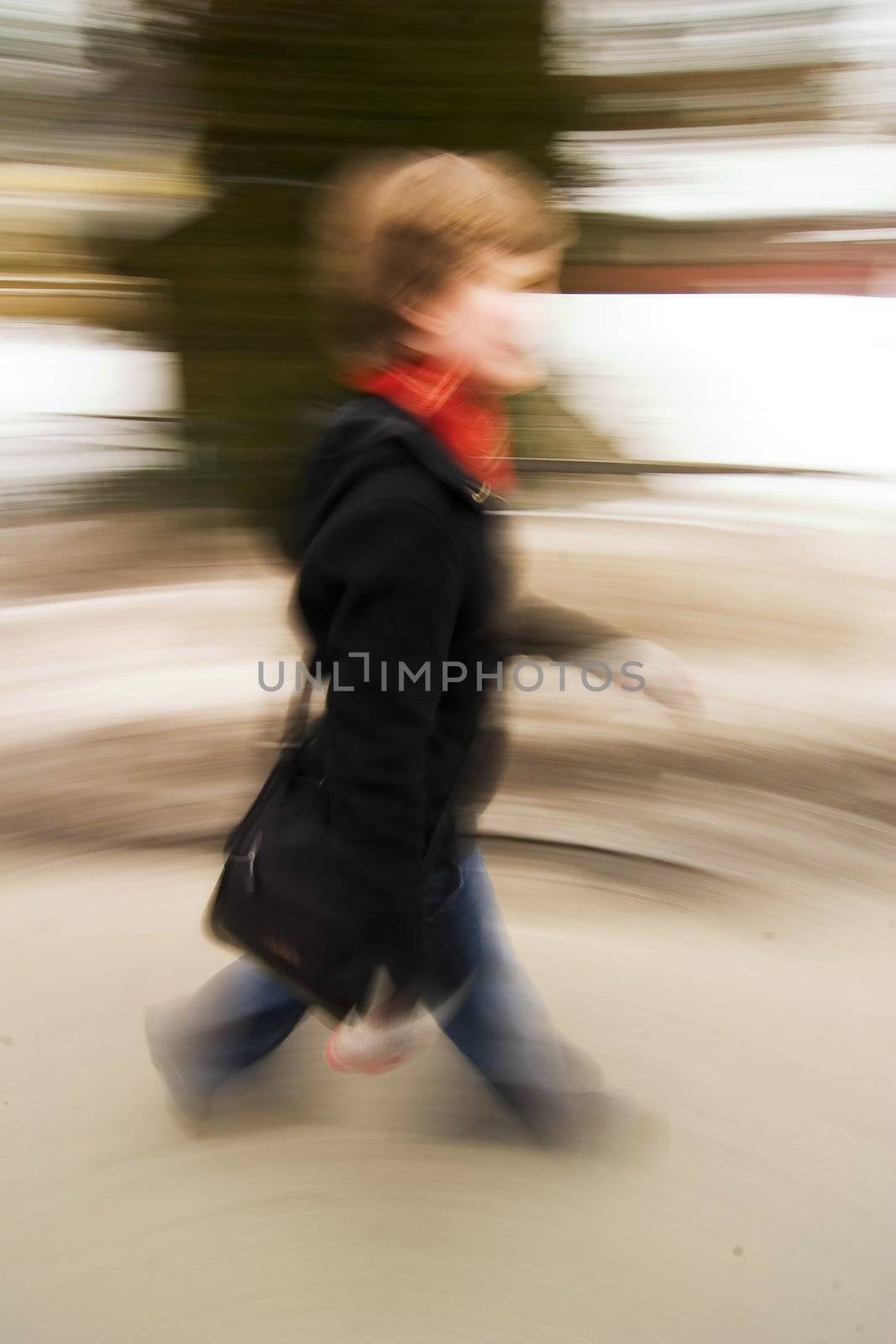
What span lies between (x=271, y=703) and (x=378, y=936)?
1972 mm

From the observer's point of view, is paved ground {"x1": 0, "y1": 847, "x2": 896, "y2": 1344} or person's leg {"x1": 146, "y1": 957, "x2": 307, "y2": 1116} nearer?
paved ground {"x1": 0, "y1": 847, "x2": 896, "y2": 1344}

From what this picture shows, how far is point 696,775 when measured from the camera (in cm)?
259

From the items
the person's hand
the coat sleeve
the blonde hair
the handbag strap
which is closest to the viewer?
the coat sleeve

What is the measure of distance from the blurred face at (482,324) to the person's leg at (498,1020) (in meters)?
0.65

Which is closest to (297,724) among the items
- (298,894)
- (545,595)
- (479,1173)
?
(298,894)

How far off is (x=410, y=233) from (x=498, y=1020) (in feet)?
3.48

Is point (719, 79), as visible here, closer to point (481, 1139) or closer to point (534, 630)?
point (534, 630)

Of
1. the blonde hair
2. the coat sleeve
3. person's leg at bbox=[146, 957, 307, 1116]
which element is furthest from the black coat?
person's leg at bbox=[146, 957, 307, 1116]

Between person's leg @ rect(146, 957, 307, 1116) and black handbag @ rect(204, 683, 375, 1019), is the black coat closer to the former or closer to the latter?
black handbag @ rect(204, 683, 375, 1019)

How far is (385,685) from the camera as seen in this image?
0.97m

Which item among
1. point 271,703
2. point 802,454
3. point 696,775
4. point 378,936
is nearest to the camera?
point 378,936

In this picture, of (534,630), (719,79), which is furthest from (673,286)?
(534,630)

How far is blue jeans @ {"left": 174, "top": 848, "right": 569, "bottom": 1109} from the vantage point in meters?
1.39

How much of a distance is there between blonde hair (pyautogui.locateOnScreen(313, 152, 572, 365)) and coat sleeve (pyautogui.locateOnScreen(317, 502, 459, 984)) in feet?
0.94
